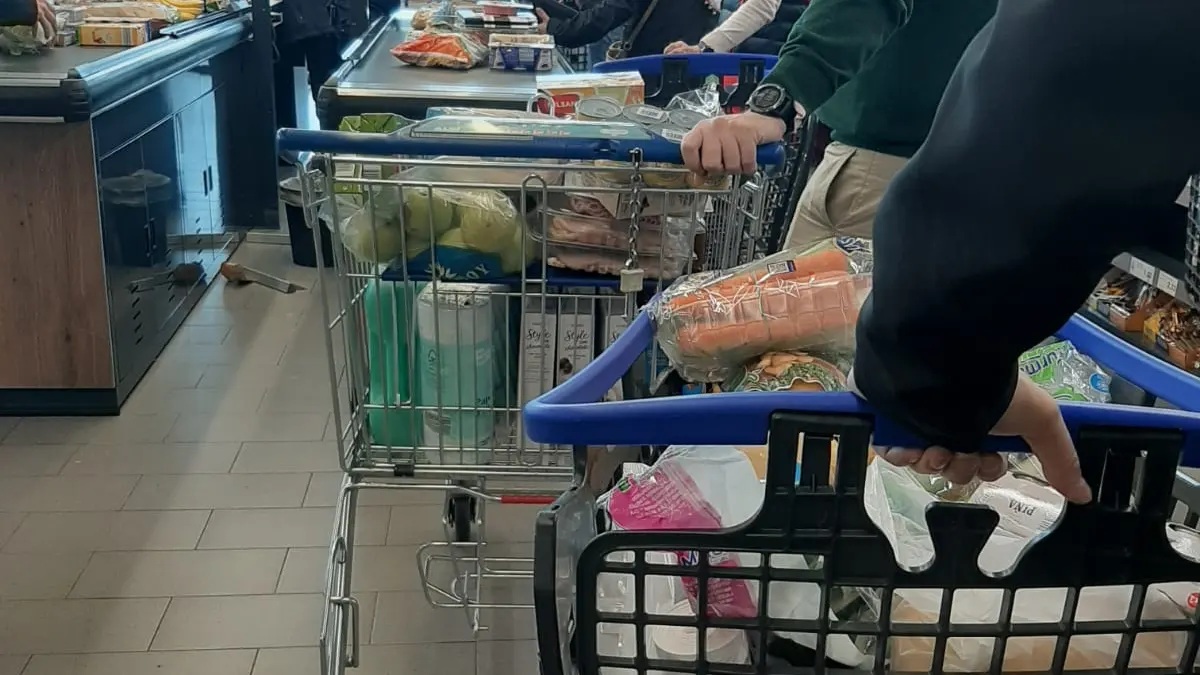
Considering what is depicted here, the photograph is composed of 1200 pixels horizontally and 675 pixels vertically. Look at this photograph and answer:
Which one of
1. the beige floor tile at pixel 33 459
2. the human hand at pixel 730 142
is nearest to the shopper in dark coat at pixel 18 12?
the beige floor tile at pixel 33 459

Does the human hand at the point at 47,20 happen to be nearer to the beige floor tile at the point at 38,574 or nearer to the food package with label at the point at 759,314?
the beige floor tile at the point at 38,574

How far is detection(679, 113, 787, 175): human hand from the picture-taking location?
46.9 inches

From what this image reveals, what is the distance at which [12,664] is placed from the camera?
1.83 m

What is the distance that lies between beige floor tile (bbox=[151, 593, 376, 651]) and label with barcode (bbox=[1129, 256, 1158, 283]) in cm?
227

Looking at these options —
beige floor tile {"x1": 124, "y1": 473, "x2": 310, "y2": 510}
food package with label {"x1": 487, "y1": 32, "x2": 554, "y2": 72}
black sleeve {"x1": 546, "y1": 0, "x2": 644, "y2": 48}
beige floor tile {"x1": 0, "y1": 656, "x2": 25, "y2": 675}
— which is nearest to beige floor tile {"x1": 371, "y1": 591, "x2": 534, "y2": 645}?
beige floor tile {"x1": 124, "y1": 473, "x2": 310, "y2": 510}

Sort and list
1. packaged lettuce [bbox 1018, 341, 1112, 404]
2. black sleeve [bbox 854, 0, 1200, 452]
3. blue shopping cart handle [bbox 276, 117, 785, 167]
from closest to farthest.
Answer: black sleeve [bbox 854, 0, 1200, 452], packaged lettuce [bbox 1018, 341, 1112, 404], blue shopping cart handle [bbox 276, 117, 785, 167]

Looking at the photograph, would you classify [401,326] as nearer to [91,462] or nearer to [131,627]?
[131,627]

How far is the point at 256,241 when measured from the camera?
175 inches

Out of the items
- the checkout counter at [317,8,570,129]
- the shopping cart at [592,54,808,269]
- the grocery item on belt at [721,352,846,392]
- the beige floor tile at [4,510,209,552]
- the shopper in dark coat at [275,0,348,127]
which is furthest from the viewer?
the shopper in dark coat at [275,0,348,127]

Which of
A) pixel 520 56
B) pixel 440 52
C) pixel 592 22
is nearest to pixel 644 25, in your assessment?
pixel 592 22

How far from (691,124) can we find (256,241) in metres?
3.42

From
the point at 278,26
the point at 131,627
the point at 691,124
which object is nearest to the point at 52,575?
the point at 131,627

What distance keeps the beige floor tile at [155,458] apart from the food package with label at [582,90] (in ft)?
4.34

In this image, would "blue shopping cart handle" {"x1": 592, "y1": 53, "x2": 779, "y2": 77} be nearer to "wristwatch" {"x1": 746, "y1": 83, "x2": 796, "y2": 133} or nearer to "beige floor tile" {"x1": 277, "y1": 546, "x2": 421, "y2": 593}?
"wristwatch" {"x1": 746, "y1": 83, "x2": 796, "y2": 133}
